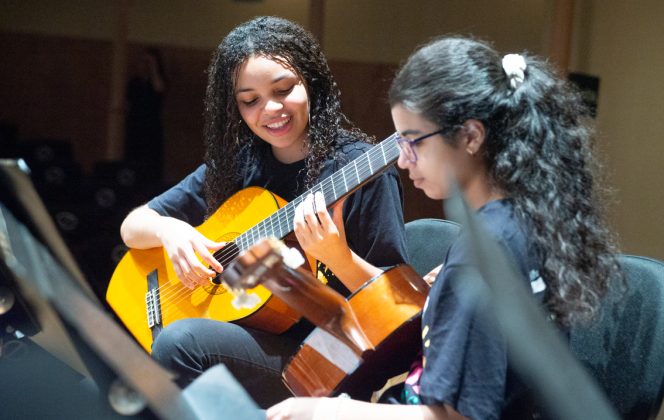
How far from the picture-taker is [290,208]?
5.86 ft

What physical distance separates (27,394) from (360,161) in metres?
0.79

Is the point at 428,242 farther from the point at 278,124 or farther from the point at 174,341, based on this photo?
the point at 174,341

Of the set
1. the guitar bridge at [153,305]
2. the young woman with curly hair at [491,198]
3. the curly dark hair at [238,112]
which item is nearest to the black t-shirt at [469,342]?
the young woman with curly hair at [491,198]

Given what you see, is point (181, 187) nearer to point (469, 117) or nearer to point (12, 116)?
point (469, 117)

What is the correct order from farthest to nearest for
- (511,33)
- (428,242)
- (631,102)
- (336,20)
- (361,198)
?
1. (336,20)
2. (511,33)
3. (631,102)
4. (428,242)
5. (361,198)

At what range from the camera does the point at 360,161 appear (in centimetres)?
169

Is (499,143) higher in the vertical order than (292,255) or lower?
higher

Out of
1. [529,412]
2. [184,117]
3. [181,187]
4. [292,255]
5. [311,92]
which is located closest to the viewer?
[292,255]

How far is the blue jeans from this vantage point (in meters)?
1.67

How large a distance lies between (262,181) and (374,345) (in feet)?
2.42

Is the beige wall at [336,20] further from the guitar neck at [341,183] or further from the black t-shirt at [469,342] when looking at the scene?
the black t-shirt at [469,342]

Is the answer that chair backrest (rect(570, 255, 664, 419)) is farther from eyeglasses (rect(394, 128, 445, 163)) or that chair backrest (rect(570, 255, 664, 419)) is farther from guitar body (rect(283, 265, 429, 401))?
eyeglasses (rect(394, 128, 445, 163))

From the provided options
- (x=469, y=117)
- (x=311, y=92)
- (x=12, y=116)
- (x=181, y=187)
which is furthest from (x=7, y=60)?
(x=469, y=117)

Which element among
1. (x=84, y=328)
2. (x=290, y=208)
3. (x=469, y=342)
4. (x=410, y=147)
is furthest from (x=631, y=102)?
(x=84, y=328)
